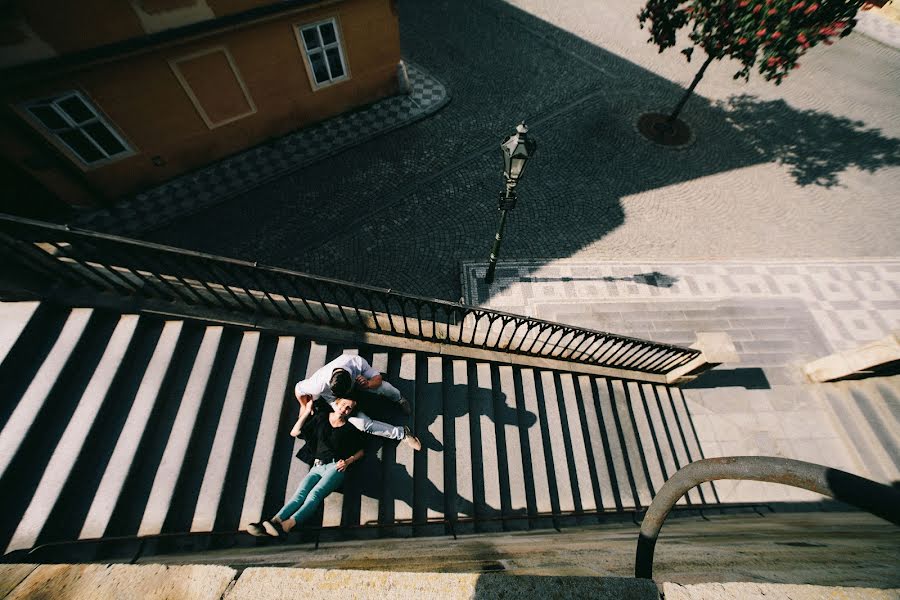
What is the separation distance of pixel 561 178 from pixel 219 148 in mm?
8980

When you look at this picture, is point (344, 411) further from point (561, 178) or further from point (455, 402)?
point (561, 178)

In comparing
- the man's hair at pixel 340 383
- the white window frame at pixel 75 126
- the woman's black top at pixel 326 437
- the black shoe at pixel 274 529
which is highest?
the white window frame at pixel 75 126

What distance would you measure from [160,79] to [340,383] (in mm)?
8389

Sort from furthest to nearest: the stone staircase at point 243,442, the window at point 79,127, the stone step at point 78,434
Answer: the window at point 79,127 → the stone staircase at point 243,442 → the stone step at point 78,434

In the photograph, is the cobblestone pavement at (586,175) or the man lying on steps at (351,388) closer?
the man lying on steps at (351,388)

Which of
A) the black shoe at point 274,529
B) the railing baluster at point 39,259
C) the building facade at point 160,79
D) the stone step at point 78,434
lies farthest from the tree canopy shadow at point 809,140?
the railing baluster at point 39,259

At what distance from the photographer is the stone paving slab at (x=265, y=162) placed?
8391 mm

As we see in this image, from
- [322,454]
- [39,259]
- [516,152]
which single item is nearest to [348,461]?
[322,454]

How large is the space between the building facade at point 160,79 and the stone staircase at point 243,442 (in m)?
5.30

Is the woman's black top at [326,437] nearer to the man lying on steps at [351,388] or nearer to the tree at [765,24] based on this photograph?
the man lying on steps at [351,388]

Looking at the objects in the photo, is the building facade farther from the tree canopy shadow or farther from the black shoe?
the tree canopy shadow

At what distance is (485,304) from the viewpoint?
24.6 ft

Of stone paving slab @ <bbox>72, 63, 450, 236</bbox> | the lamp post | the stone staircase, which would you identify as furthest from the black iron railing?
stone paving slab @ <bbox>72, 63, 450, 236</bbox>

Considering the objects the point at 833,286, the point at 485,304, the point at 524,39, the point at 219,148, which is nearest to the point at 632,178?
the point at 833,286
